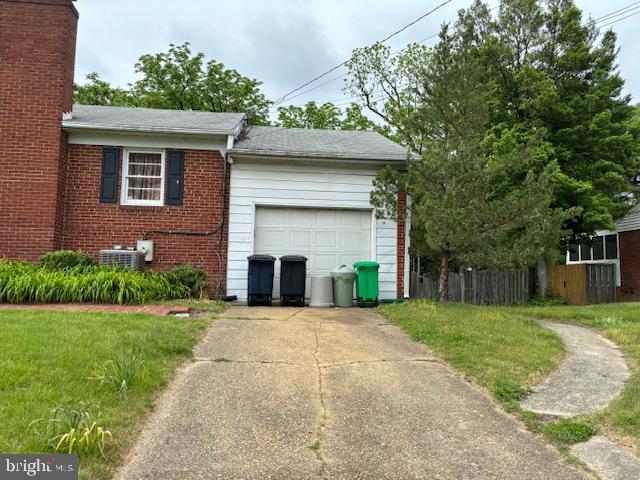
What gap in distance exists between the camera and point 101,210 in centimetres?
1047

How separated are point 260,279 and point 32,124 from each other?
596 cm

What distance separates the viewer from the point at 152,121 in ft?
36.6

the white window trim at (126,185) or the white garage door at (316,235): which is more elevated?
the white window trim at (126,185)

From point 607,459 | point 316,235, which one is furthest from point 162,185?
point 607,459

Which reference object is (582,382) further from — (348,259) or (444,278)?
(348,259)

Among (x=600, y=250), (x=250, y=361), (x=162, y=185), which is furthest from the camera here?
(x=600, y=250)

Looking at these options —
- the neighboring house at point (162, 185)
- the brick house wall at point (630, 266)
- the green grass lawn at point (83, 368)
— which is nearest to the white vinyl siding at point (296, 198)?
the neighboring house at point (162, 185)

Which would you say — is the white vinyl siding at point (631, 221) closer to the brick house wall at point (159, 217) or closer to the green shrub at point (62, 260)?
the brick house wall at point (159, 217)

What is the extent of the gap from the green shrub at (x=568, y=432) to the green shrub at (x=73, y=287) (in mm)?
6972

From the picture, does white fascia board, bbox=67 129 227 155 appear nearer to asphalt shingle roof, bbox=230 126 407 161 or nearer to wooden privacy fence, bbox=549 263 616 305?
asphalt shingle roof, bbox=230 126 407 161

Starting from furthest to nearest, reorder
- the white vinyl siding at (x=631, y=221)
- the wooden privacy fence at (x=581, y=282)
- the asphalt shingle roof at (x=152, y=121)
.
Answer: the white vinyl siding at (x=631, y=221) → the wooden privacy fence at (x=581, y=282) → the asphalt shingle roof at (x=152, y=121)

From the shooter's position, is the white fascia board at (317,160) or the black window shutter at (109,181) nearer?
the black window shutter at (109,181)

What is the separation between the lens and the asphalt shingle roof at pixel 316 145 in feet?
34.8

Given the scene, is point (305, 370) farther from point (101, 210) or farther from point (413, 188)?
point (101, 210)
